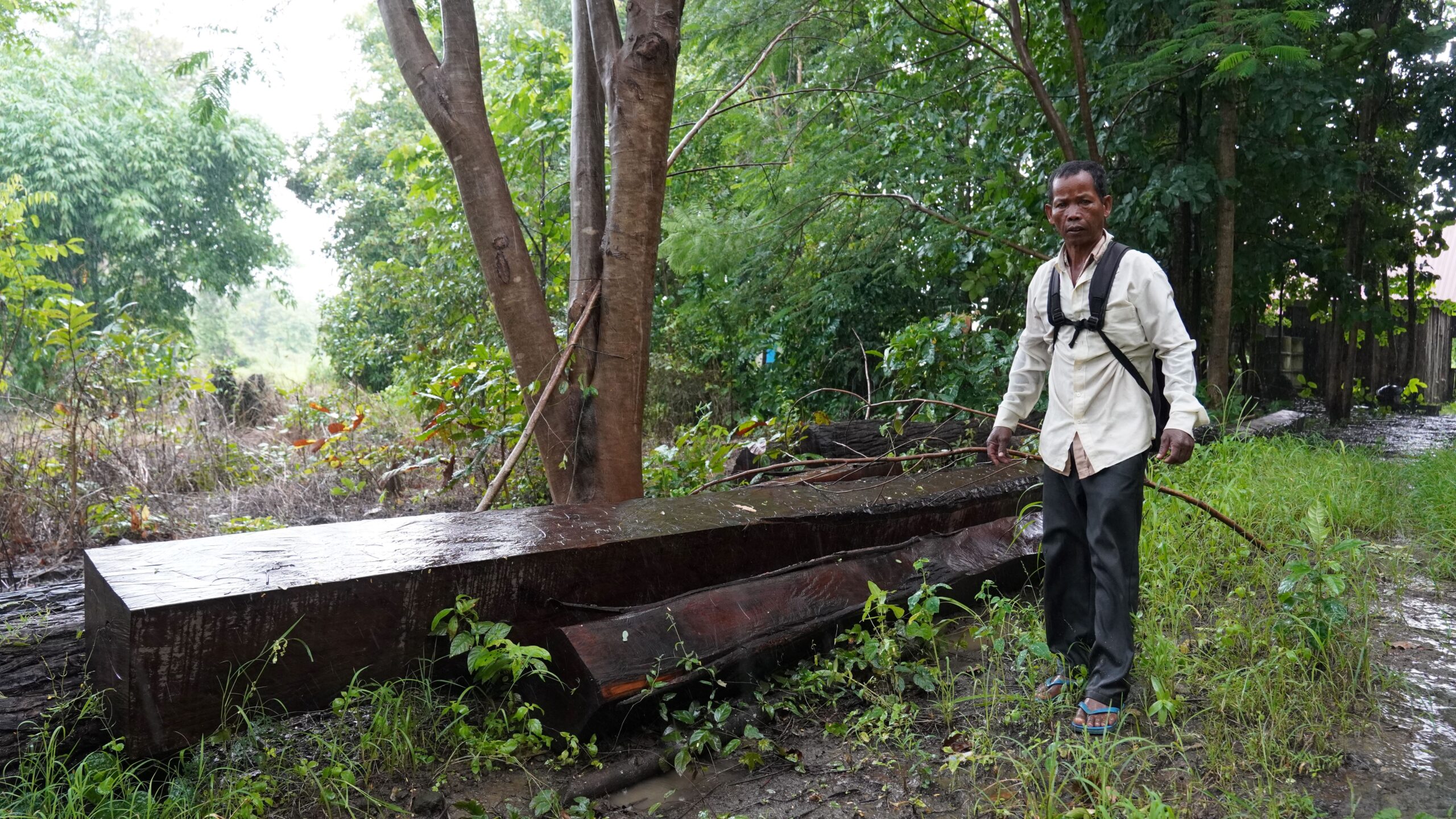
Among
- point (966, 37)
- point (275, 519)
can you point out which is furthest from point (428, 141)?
point (966, 37)

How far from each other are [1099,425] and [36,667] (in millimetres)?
3372

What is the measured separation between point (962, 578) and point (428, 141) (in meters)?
4.76

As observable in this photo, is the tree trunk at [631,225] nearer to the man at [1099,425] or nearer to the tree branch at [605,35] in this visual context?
the tree branch at [605,35]

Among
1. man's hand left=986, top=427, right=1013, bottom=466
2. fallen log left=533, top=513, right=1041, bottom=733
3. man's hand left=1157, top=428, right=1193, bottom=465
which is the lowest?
fallen log left=533, top=513, right=1041, bottom=733

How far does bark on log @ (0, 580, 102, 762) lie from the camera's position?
2479mm

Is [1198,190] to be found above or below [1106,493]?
above

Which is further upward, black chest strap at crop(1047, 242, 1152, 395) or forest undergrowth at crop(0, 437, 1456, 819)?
black chest strap at crop(1047, 242, 1152, 395)

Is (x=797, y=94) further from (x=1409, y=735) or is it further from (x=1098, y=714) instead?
(x=1409, y=735)

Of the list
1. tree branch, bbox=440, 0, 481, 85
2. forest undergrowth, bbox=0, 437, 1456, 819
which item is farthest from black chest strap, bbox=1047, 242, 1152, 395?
tree branch, bbox=440, 0, 481, 85

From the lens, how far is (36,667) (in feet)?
8.80

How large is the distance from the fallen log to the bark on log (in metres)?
1.37

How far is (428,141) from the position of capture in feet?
20.8

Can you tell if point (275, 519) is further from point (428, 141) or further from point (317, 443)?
point (428, 141)

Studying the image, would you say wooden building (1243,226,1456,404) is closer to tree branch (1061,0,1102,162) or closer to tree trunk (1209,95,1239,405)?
tree trunk (1209,95,1239,405)
